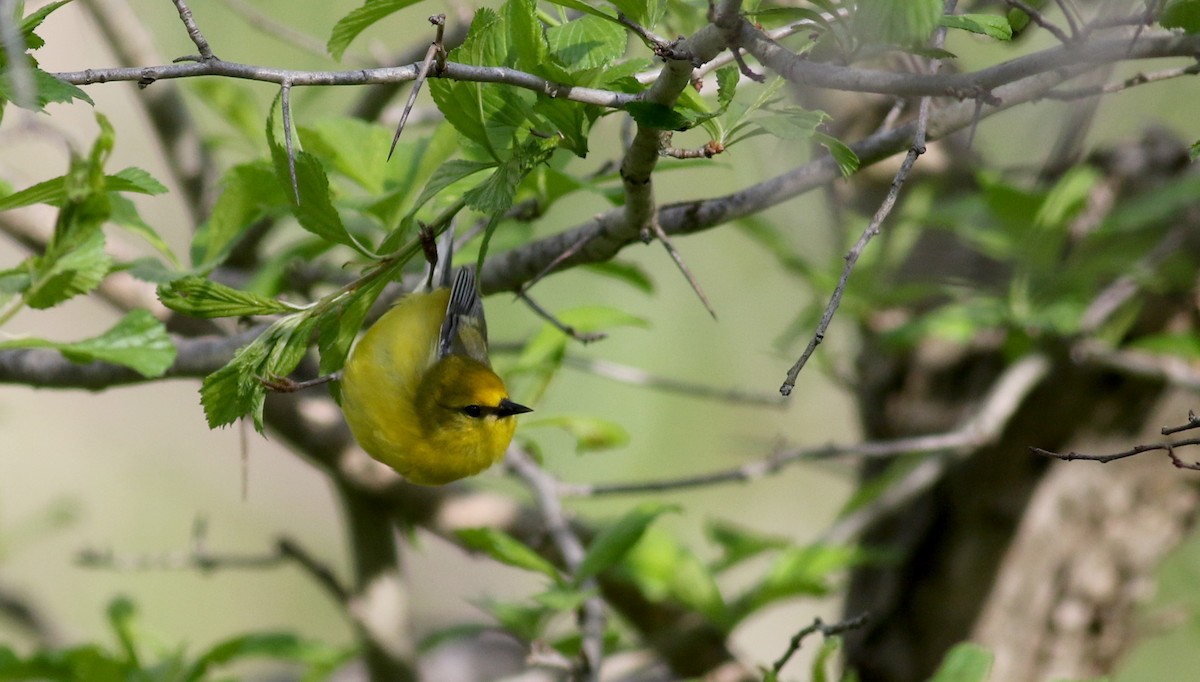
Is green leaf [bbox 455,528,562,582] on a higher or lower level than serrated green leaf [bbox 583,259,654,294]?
lower

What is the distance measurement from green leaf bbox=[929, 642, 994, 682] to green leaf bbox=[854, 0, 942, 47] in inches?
42.6

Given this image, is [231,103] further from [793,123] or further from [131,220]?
[793,123]

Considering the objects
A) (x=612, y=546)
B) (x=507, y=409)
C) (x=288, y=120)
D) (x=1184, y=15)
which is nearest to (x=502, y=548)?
(x=612, y=546)

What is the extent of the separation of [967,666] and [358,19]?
126 cm

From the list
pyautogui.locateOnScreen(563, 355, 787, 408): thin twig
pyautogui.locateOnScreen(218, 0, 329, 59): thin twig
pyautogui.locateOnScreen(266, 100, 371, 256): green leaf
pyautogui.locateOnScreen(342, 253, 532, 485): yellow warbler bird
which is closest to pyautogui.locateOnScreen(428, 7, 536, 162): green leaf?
Answer: pyautogui.locateOnScreen(266, 100, 371, 256): green leaf

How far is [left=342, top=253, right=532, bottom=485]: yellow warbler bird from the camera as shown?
6.59 ft

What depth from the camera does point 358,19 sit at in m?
1.05

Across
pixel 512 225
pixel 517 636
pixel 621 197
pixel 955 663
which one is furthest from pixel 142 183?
pixel 955 663

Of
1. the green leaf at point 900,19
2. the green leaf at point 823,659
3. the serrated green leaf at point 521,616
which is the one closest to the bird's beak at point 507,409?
the serrated green leaf at point 521,616

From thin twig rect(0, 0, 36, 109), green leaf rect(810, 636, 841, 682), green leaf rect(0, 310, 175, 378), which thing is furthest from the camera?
green leaf rect(810, 636, 841, 682)

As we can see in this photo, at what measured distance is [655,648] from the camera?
242 cm

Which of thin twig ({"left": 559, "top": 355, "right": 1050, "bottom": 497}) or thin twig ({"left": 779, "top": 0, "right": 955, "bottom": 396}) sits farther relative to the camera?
thin twig ({"left": 559, "top": 355, "right": 1050, "bottom": 497})

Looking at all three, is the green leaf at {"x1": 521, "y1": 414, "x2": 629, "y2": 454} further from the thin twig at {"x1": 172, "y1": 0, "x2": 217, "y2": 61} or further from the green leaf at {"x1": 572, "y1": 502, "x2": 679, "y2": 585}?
the thin twig at {"x1": 172, "y1": 0, "x2": 217, "y2": 61}

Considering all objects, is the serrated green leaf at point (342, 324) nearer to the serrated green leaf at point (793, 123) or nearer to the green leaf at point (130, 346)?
the green leaf at point (130, 346)
